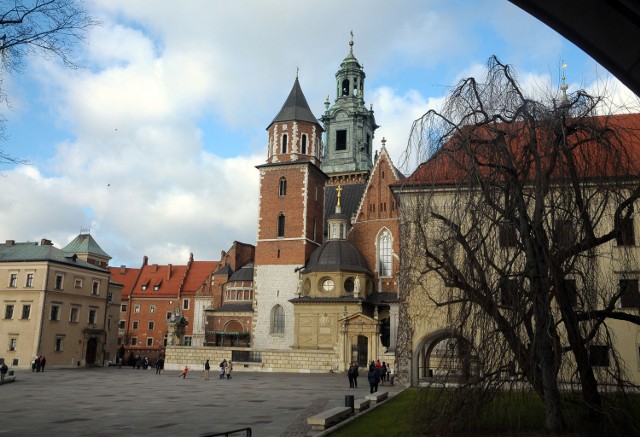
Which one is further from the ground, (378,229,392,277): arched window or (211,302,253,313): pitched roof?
(378,229,392,277): arched window

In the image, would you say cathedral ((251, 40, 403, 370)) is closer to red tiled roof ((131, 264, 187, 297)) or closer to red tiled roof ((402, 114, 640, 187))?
red tiled roof ((131, 264, 187, 297))

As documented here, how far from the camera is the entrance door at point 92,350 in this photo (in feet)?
174

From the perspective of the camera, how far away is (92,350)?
53500mm

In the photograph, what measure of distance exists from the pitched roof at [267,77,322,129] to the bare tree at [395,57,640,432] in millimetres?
42140

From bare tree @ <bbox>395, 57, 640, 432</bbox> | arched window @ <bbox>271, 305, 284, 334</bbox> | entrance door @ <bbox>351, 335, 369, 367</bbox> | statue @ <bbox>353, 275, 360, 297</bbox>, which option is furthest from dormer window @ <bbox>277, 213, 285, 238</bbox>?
bare tree @ <bbox>395, 57, 640, 432</bbox>

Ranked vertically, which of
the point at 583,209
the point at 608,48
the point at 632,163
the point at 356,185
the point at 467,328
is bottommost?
the point at 467,328

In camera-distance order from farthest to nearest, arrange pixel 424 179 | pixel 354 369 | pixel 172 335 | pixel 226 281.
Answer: pixel 226 281
pixel 172 335
pixel 354 369
pixel 424 179

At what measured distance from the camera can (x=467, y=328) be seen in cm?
1216

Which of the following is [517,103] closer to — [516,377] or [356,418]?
[516,377]

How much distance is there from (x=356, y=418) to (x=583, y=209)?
7870mm

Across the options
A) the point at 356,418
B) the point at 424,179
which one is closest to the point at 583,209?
the point at 424,179

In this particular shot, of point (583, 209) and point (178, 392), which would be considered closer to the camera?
point (583, 209)

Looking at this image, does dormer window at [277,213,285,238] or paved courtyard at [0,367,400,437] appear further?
dormer window at [277,213,285,238]

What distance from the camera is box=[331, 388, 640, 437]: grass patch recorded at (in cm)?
1062
